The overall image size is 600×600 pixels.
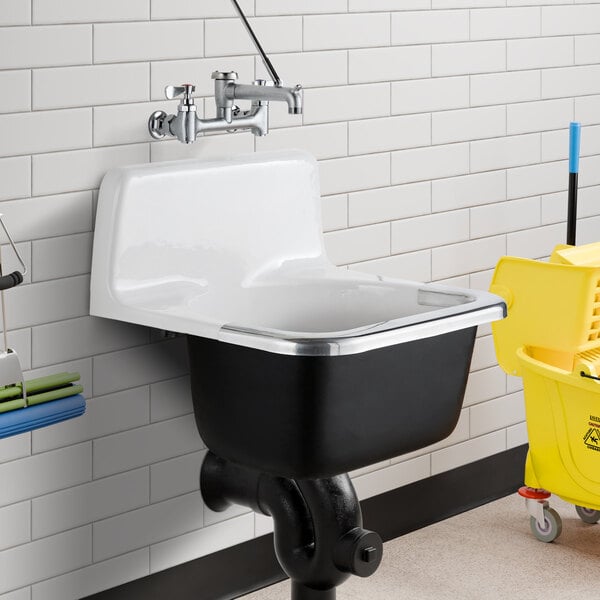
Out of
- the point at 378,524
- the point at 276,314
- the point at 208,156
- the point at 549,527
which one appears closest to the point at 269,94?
the point at 208,156

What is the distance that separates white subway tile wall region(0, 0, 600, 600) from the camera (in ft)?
7.91

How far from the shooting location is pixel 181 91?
2451mm

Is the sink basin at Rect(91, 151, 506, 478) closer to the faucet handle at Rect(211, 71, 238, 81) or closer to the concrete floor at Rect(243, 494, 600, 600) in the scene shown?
the faucet handle at Rect(211, 71, 238, 81)

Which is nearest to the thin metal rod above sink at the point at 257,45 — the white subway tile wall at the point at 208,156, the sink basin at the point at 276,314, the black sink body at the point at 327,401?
the white subway tile wall at the point at 208,156

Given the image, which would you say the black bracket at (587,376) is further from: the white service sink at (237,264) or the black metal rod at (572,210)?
the white service sink at (237,264)

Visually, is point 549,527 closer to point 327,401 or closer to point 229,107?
point 327,401

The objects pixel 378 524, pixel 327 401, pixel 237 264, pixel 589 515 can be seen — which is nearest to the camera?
pixel 327 401

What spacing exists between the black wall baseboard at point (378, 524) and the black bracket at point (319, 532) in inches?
14.4

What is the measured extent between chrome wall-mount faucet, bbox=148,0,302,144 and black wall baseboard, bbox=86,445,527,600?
3.40 ft

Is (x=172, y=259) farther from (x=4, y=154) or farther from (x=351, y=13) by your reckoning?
(x=351, y=13)

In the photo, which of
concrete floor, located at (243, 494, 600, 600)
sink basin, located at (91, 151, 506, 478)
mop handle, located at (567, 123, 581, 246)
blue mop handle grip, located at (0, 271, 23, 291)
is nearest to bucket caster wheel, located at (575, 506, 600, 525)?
concrete floor, located at (243, 494, 600, 600)

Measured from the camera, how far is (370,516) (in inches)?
128

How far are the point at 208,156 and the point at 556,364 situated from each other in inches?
45.5

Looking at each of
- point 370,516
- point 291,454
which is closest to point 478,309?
point 291,454
